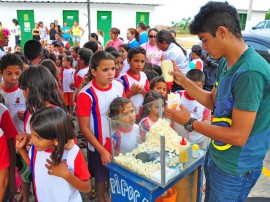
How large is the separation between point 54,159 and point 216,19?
1293mm

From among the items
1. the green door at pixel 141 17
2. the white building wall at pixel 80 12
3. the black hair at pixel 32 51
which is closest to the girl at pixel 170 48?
the black hair at pixel 32 51

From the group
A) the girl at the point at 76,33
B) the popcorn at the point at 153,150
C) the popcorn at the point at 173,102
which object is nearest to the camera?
the popcorn at the point at 153,150

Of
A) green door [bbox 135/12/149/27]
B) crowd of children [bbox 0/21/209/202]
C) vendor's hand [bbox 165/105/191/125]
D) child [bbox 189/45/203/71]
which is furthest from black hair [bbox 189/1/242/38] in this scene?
green door [bbox 135/12/149/27]

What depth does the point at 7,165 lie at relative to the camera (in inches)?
78.1

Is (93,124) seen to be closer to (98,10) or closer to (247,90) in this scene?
(247,90)

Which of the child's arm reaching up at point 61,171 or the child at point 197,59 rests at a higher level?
the child at point 197,59

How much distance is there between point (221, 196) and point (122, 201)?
0.81 metres

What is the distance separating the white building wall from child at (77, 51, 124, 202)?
41.1ft

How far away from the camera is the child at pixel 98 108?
2.52 m

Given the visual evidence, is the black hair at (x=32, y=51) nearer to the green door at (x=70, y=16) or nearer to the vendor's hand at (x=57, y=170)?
the vendor's hand at (x=57, y=170)

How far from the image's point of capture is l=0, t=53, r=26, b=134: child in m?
2.89

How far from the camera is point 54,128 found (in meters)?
1.77

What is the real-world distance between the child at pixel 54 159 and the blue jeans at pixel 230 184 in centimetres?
85

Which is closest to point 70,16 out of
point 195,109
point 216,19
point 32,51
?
point 32,51
